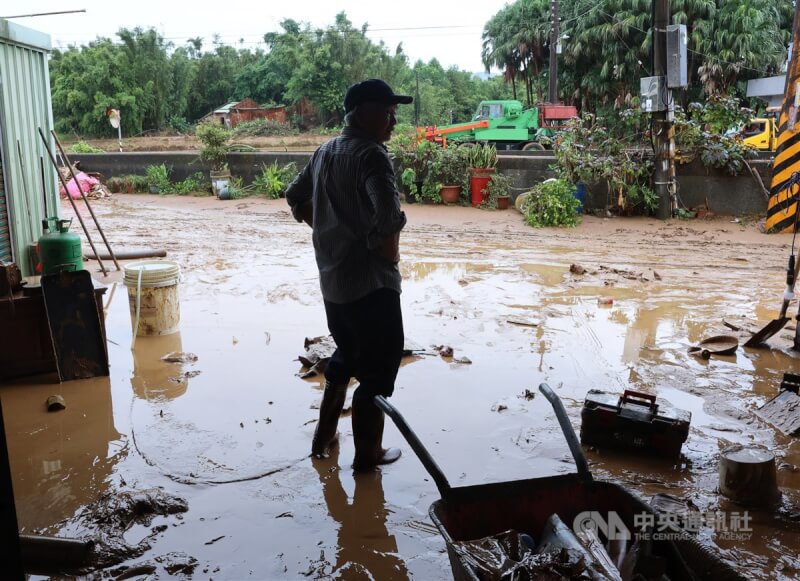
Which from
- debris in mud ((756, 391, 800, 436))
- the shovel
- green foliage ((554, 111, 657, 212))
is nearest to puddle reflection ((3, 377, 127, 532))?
debris in mud ((756, 391, 800, 436))

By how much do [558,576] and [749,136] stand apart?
22.5 metres

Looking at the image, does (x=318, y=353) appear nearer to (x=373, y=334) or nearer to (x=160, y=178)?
(x=373, y=334)

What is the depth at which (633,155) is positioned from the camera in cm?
1226

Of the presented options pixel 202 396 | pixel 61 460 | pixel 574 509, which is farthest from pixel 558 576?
pixel 202 396

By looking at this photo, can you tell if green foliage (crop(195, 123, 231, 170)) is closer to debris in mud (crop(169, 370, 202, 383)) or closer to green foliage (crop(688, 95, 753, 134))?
green foliage (crop(688, 95, 753, 134))

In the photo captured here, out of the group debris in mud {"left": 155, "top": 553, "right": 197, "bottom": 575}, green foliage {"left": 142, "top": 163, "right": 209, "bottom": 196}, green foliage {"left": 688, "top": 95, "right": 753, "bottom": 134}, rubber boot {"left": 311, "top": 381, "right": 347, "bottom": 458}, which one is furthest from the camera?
green foliage {"left": 142, "top": 163, "right": 209, "bottom": 196}

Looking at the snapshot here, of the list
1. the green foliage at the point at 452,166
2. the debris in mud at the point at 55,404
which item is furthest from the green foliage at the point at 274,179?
the debris in mud at the point at 55,404

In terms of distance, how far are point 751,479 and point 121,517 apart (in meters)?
2.91

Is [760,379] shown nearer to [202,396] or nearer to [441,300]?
[441,300]

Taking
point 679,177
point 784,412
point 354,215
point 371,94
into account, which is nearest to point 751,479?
point 784,412

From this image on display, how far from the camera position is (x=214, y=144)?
1730 cm

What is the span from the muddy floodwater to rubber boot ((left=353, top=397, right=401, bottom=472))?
0.35ft

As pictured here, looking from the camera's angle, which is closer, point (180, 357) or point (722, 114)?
point (180, 357)

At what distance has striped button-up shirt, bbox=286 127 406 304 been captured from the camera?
3.21 meters
